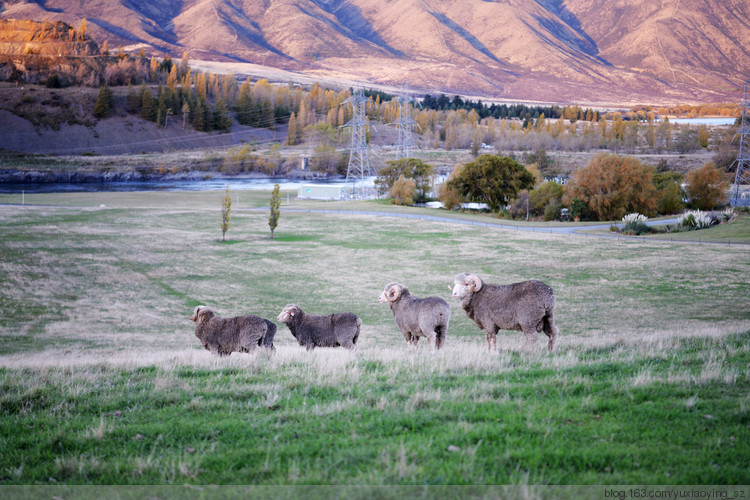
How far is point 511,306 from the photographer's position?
1205 centimetres

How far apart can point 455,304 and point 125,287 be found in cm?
2158

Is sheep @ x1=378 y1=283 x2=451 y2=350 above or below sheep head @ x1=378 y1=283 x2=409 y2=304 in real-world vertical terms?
below

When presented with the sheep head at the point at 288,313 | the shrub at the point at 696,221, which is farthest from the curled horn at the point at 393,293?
the shrub at the point at 696,221

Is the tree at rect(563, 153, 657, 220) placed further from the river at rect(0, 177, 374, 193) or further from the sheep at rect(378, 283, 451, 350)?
the sheep at rect(378, 283, 451, 350)

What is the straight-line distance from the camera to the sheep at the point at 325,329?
47.1 ft

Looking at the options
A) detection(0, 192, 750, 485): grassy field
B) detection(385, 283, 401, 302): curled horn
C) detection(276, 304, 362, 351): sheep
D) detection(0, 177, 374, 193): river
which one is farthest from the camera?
detection(0, 177, 374, 193): river

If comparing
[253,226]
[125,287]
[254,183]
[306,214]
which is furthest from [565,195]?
[254,183]

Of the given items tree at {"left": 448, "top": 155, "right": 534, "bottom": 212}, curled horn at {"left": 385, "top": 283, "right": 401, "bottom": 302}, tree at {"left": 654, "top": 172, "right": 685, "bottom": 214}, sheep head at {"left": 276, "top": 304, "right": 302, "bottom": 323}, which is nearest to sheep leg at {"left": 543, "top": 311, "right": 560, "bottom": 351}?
curled horn at {"left": 385, "top": 283, "right": 401, "bottom": 302}

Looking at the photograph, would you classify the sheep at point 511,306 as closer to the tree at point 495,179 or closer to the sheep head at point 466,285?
→ the sheep head at point 466,285

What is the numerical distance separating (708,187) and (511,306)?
79435 mm

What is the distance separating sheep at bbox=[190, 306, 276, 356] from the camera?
1277 centimetres

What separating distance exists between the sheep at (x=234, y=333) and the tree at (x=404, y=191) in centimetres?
8705

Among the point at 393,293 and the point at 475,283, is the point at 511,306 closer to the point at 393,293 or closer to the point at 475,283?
the point at 475,283

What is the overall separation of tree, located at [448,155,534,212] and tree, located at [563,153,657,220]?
11.5 metres
